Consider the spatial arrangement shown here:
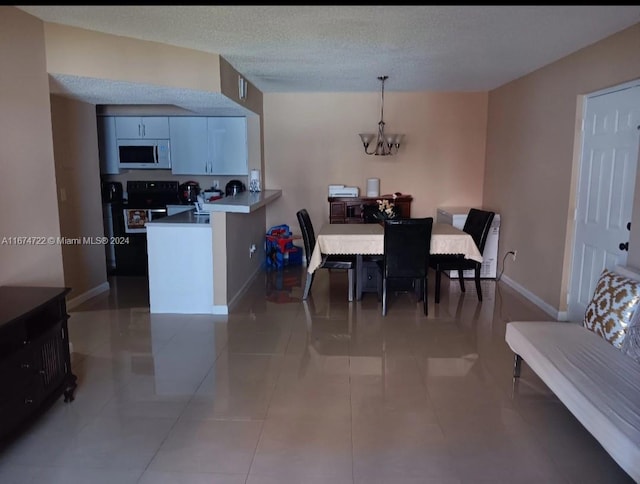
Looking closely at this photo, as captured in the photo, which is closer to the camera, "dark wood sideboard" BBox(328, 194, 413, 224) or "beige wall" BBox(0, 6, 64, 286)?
"beige wall" BBox(0, 6, 64, 286)

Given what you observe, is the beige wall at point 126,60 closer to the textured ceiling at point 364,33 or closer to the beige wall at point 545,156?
the textured ceiling at point 364,33

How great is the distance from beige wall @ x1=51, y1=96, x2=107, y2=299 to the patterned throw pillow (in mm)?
4413

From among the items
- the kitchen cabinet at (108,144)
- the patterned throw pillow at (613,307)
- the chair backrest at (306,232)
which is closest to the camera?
the patterned throw pillow at (613,307)

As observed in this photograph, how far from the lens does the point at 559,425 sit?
2516 millimetres

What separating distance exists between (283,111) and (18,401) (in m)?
5.00

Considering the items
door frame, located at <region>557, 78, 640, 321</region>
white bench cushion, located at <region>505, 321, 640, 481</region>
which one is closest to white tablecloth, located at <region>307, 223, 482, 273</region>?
door frame, located at <region>557, 78, 640, 321</region>

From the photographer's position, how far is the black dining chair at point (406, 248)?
4.19 m

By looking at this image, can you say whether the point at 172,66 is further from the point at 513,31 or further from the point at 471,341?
the point at 471,341

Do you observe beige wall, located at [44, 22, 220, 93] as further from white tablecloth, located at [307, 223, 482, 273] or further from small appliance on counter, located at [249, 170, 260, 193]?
small appliance on counter, located at [249, 170, 260, 193]

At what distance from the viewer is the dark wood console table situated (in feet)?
7.17

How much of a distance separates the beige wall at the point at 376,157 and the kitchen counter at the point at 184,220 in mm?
1965

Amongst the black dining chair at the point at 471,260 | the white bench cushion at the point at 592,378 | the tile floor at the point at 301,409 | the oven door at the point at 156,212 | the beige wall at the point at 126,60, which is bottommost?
the tile floor at the point at 301,409

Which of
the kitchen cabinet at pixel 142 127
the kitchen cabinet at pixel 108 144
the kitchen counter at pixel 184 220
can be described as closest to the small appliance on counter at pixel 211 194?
the kitchen cabinet at pixel 142 127

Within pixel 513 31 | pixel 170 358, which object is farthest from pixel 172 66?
pixel 513 31
